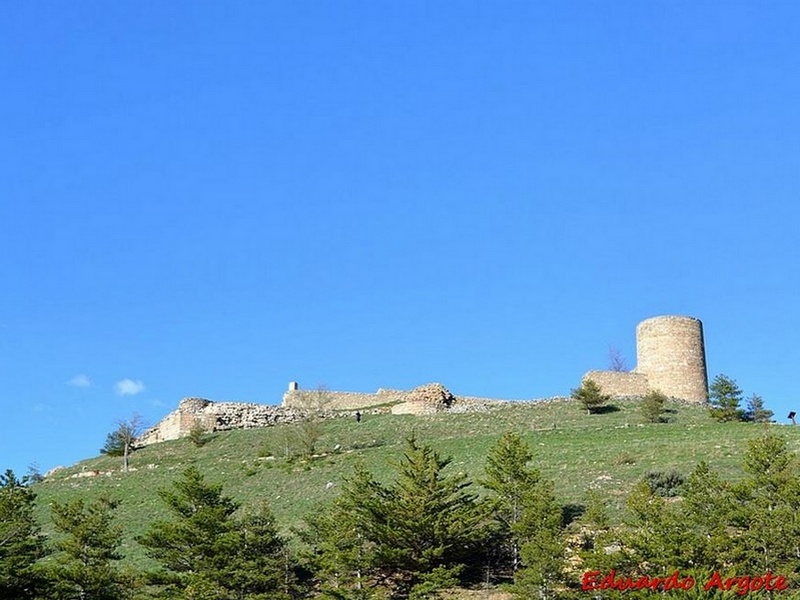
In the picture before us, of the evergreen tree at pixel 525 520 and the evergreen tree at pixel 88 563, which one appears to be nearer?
the evergreen tree at pixel 525 520

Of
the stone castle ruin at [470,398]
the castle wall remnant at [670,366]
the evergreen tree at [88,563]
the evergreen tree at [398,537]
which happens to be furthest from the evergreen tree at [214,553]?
the castle wall remnant at [670,366]

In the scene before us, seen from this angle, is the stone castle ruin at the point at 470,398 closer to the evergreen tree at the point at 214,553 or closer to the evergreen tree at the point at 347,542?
the evergreen tree at the point at 347,542

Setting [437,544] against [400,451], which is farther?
[400,451]

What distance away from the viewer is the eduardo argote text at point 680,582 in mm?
22008

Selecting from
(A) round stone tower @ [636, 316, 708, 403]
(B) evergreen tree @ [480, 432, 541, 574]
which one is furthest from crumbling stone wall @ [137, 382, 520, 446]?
(B) evergreen tree @ [480, 432, 541, 574]

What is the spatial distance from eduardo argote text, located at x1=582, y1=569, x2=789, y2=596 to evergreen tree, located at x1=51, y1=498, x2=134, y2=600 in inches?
469

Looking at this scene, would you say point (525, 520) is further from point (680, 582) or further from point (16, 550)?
point (16, 550)

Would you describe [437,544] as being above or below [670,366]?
below

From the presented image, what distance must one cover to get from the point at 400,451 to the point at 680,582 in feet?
72.4

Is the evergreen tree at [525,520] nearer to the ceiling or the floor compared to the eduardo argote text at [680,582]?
nearer to the ceiling

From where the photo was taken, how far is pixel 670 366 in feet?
191

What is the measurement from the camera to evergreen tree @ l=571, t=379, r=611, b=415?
53.4 meters

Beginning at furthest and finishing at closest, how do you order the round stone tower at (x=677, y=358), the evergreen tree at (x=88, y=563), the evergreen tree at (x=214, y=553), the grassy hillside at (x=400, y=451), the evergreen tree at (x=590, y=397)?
the round stone tower at (x=677, y=358) → the evergreen tree at (x=590, y=397) → the grassy hillside at (x=400, y=451) → the evergreen tree at (x=88, y=563) → the evergreen tree at (x=214, y=553)

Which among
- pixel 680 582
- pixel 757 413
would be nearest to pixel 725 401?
pixel 757 413
